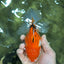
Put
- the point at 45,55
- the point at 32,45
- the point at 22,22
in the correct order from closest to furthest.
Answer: the point at 32,45 → the point at 45,55 → the point at 22,22

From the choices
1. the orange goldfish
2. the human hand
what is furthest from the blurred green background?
the orange goldfish

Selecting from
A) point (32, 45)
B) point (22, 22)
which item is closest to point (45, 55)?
point (32, 45)

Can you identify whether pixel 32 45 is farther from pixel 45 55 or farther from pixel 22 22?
pixel 22 22

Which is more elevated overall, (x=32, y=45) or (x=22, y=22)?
(x=32, y=45)

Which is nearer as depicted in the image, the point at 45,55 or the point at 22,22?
the point at 45,55

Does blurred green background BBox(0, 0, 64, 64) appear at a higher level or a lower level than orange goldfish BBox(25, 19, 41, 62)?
lower

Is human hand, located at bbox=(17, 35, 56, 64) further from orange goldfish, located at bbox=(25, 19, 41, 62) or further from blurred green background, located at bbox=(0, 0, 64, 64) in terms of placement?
blurred green background, located at bbox=(0, 0, 64, 64)

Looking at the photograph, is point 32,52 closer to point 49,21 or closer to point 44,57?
point 44,57

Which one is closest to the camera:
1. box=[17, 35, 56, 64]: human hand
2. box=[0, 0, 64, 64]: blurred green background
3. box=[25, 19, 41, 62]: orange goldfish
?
box=[25, 19, 41, 62]: orange goldfish
